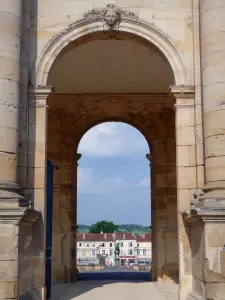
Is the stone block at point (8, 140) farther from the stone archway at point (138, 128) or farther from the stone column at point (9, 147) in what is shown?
the stone archway at point (138, 128)

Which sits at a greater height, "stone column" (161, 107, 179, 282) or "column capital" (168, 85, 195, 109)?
"column capital" (168, 85, 195, 109)

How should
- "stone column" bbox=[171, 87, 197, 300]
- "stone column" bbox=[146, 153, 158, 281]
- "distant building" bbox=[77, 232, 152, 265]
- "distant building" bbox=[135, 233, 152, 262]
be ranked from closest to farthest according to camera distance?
"stone column" bbox=[171, 87, 197, 300] < "stone column" bbox=[146, 153, 158, 281] < "distant building" bbox=[77, 232, 152, 265] < "distant building" bbox=[135, 233, 152, 262]

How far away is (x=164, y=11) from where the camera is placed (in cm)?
1012

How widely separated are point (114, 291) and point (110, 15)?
5994mm

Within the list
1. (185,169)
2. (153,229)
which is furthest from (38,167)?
(153,229)

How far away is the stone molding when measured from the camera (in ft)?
32.2

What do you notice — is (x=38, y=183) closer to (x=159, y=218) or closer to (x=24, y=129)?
(x=24, y=129)

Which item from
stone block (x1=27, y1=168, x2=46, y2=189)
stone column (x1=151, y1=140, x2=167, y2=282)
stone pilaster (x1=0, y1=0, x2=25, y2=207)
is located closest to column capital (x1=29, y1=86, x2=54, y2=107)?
stone pilaster (x1=0, y1=0, x2=25, y2=207)

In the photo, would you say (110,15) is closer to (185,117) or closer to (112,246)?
(185,117)

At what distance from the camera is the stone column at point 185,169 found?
30.4 feet

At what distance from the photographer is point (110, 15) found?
993cm

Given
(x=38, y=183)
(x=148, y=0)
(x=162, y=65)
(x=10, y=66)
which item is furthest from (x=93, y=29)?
(x=162, y=65)

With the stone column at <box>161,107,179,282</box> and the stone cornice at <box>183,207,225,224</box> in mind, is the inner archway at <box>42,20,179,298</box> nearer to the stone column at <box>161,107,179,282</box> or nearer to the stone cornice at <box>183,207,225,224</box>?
the stone column at <box>161,107,179,282</box>

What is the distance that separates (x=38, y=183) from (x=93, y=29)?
3.11 m
